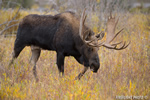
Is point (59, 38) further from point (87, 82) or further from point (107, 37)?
point (87, 82)

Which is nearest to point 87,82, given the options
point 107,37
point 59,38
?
point 107,37

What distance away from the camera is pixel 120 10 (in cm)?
991

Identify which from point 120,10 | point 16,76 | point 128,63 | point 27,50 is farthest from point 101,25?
point 16,76

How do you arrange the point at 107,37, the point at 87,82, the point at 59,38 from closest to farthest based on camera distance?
1. the point at 87,82
2. the point at 107,37
3. the point at 59,38

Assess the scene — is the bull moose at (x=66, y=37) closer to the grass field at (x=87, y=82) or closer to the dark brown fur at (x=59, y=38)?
the dark brown fur at (x=59, y=38)

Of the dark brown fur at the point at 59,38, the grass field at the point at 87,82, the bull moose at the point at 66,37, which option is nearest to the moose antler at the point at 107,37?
the bull moose at the point at 66,37

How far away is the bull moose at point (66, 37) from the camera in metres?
5.05

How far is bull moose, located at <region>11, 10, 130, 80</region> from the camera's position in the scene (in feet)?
16.6

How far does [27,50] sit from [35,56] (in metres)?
1.49

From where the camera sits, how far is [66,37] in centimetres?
539

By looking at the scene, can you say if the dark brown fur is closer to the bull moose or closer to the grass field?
the bull moose

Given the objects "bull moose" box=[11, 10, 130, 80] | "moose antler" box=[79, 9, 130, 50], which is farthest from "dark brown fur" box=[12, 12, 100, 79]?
"moose antler" box=[79, 9, 130, 50]

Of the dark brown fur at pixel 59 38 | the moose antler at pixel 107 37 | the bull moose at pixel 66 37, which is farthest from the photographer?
the dark brown fur at pixel 59 38

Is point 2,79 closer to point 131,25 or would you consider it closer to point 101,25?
point 101,25
